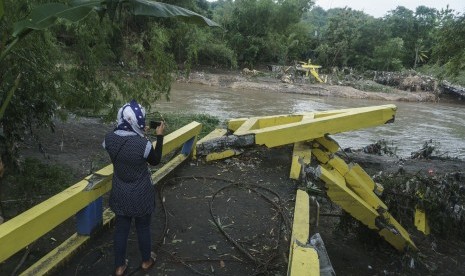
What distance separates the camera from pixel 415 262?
5.45 meters

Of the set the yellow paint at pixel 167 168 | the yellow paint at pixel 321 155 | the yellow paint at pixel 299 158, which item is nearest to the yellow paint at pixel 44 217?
the yellow paint at pixel 167 168

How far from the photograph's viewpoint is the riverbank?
29.3m

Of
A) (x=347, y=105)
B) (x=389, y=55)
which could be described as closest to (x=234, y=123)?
(x=347, y=105)

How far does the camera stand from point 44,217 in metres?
2.78

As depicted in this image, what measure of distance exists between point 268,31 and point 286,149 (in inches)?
1375

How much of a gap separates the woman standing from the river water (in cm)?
1102

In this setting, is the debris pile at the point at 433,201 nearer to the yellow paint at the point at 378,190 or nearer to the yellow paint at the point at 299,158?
the yellow paint at the point at 378,190

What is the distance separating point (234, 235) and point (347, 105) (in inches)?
898

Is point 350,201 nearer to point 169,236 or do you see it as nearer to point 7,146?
point 169,236

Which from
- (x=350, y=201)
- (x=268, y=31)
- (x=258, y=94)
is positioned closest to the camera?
(x=350, y=201)

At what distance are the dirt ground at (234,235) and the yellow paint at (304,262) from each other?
2.56 feet

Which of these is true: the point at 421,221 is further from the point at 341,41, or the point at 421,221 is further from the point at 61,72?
the point at 341,41

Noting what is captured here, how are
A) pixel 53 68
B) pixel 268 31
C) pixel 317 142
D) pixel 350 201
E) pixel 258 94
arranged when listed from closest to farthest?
1. pixel 350 201
2. pixel 317 142
3. pixel 53 68
4. pixel 258 94
5. pixel 268 31

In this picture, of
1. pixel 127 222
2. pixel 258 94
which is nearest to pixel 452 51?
pixel 127 222
